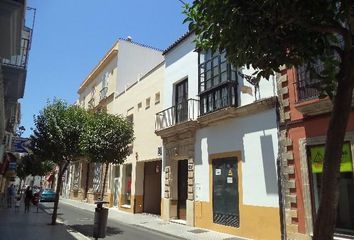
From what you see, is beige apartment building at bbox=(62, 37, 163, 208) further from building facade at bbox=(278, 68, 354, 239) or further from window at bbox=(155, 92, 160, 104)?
building facade at bbox=(278, 68, 354, 239)

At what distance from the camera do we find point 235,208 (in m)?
14.1

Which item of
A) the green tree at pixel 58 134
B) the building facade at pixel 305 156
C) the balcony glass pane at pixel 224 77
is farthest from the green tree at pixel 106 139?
the building facade at pixel 305 156

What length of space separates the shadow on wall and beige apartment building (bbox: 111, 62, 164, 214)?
8423 millimetres

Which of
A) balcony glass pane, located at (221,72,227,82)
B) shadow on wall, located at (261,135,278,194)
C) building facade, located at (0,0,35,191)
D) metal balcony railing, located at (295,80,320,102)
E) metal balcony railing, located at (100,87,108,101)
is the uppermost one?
metal balcony railing, located at (100,87,108,101)

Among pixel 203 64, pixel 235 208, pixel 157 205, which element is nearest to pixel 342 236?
pixel 235 208

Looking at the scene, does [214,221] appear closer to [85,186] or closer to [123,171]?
[123,171]

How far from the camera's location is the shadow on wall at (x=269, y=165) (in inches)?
490

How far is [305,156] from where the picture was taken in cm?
1136

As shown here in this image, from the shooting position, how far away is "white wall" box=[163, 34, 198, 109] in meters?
18.0

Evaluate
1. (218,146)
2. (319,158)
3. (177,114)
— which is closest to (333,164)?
(319,158)

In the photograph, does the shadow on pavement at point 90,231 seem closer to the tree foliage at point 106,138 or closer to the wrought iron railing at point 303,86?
the tree foliage at point 106,138

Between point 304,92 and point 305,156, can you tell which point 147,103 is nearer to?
point 304,92

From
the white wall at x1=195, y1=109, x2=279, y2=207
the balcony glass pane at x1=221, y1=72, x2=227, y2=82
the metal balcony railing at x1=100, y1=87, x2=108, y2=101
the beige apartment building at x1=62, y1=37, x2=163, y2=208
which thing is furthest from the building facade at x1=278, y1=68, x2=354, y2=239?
the metal balcony railing at x1=100, y1=87, x2=108, y2=101

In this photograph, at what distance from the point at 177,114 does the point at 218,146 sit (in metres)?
3.97
